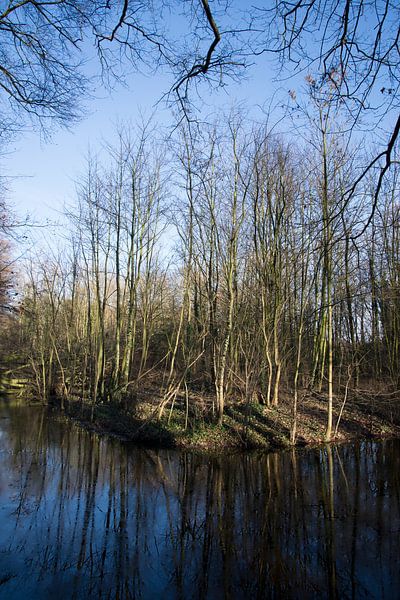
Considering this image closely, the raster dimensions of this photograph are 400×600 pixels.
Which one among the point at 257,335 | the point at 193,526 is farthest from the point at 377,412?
the point at 193,526

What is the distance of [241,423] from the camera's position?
11898 mm

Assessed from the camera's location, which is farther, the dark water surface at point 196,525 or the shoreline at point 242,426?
the shoreline at point 242,426

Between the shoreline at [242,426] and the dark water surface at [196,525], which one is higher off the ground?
the shoreline at [242,426]

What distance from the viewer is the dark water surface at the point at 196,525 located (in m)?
4.68

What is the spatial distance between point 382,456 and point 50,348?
13.3 meters

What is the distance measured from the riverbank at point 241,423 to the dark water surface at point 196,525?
0.74m

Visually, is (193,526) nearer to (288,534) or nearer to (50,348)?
(288,534)

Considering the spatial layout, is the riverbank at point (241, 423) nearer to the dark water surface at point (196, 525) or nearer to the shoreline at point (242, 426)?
the shoreline at point (242, 426)

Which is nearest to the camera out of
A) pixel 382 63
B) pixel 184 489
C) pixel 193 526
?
pixel 382 63

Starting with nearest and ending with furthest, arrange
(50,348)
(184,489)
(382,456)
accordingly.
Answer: (184,489), (382,456), (50,348)

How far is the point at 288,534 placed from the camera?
595cm

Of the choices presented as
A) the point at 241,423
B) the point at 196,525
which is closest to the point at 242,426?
the point at 241,423

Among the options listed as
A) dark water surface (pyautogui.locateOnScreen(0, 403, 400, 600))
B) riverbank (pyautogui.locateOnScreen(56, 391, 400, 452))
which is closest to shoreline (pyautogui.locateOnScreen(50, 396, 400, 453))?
riverbank (pyautogui.locateOnScreen(56, 391, 400, 452))

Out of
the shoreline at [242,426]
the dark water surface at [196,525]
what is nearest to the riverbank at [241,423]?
the shoreline at [242,426]
